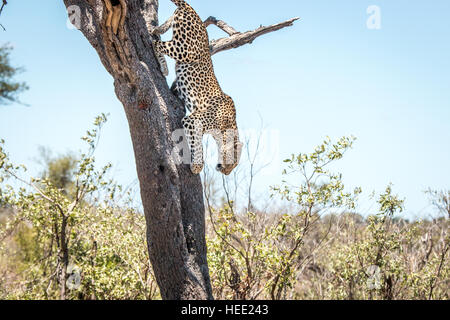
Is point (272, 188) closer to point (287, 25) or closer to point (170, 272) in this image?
point (287, 25)

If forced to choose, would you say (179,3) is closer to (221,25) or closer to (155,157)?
(221,25)

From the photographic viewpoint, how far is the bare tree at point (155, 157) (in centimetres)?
456

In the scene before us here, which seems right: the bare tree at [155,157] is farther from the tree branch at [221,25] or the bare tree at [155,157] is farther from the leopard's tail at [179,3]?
the tree branch at [221,25]

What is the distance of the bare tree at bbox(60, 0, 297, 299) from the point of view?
4562 mm

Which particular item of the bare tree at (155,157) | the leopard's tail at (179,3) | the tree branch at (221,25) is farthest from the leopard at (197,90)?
the tree branch at (221,25)

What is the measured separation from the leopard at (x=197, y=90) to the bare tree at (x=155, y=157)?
30 centimetres

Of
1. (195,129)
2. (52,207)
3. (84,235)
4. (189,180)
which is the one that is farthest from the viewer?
(84,235)

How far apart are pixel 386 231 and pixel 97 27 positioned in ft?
19.1

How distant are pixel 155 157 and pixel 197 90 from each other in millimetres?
1167

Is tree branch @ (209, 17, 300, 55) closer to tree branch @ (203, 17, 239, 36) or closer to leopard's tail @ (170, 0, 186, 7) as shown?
tree branch @ (203, 17, 239, 36)

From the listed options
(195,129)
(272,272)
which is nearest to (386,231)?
(272,272)

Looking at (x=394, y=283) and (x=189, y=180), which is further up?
(x=189, y=180)

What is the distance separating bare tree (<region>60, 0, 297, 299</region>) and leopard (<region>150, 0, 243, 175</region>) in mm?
297

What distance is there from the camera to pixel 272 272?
6891 millimetres
